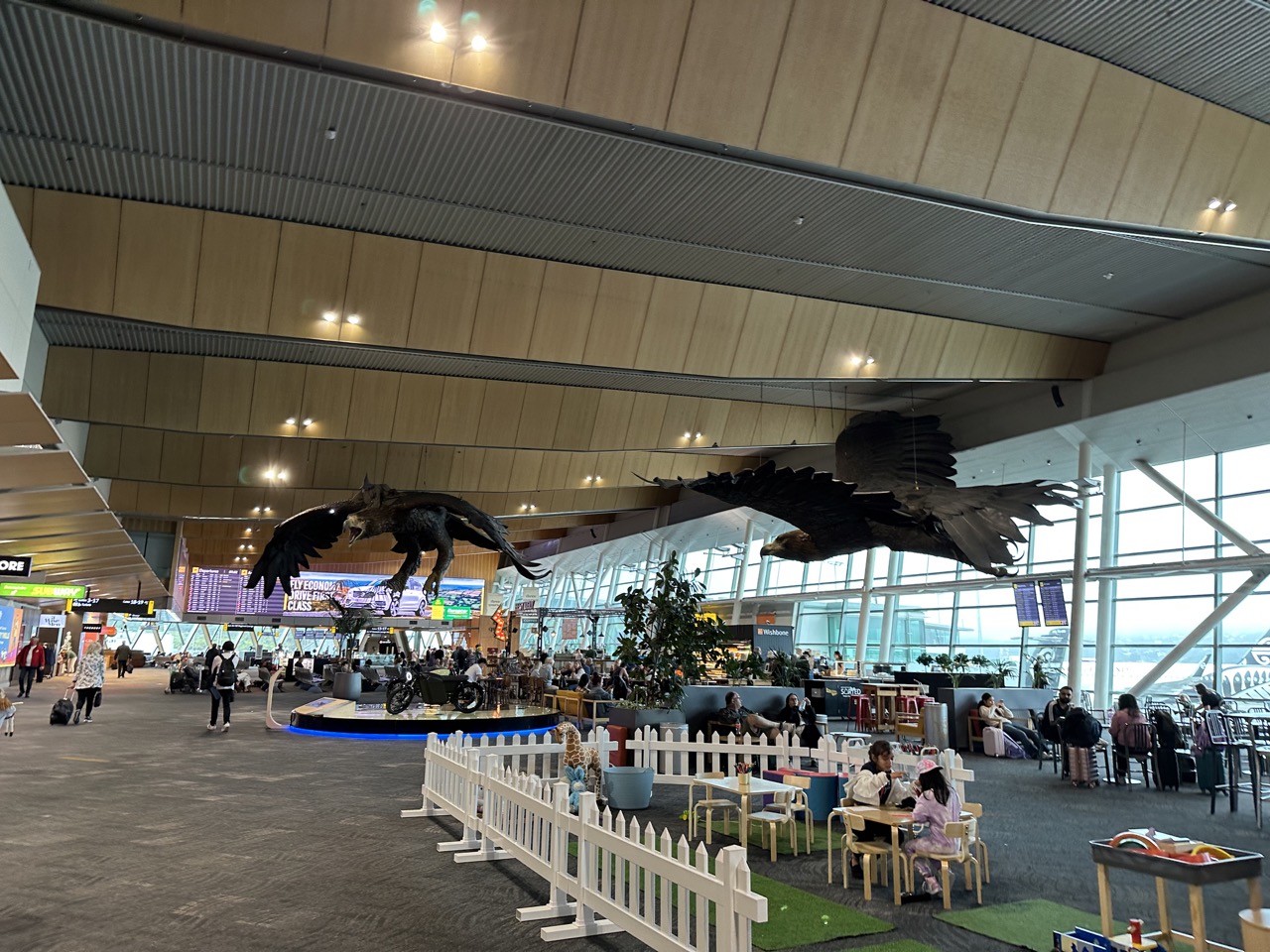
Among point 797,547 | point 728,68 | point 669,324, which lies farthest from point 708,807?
point 669,324

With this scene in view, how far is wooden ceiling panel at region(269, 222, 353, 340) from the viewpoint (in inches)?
378

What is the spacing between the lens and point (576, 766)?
23.9 feet

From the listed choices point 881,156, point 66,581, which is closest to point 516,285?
point 881,156

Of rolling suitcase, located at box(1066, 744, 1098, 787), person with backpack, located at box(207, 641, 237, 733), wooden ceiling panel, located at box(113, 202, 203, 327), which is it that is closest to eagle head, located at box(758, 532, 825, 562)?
rolling suitcase, located at box(1066, 744, 1098, 787)

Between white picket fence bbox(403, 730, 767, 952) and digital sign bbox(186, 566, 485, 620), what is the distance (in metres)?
23.5

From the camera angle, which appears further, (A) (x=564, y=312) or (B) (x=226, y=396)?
(B) (x=226, y=396)

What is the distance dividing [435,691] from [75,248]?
1114 cm

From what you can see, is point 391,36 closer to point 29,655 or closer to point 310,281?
point 310,281

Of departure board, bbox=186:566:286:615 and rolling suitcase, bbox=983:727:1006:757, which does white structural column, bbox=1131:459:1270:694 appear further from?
departure board, bbox=186:566:286:615

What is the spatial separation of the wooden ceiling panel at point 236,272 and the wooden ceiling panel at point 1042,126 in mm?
7568

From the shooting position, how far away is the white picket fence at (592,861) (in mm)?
3477

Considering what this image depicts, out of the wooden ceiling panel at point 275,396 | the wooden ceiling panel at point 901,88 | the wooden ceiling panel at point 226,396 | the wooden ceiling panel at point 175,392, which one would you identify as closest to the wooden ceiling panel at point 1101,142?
the wooden ceiling panel at point 901,88

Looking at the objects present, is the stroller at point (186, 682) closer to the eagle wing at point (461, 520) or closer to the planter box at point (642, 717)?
the eagle wing at point (461, 520)

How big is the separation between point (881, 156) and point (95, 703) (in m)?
16.5
